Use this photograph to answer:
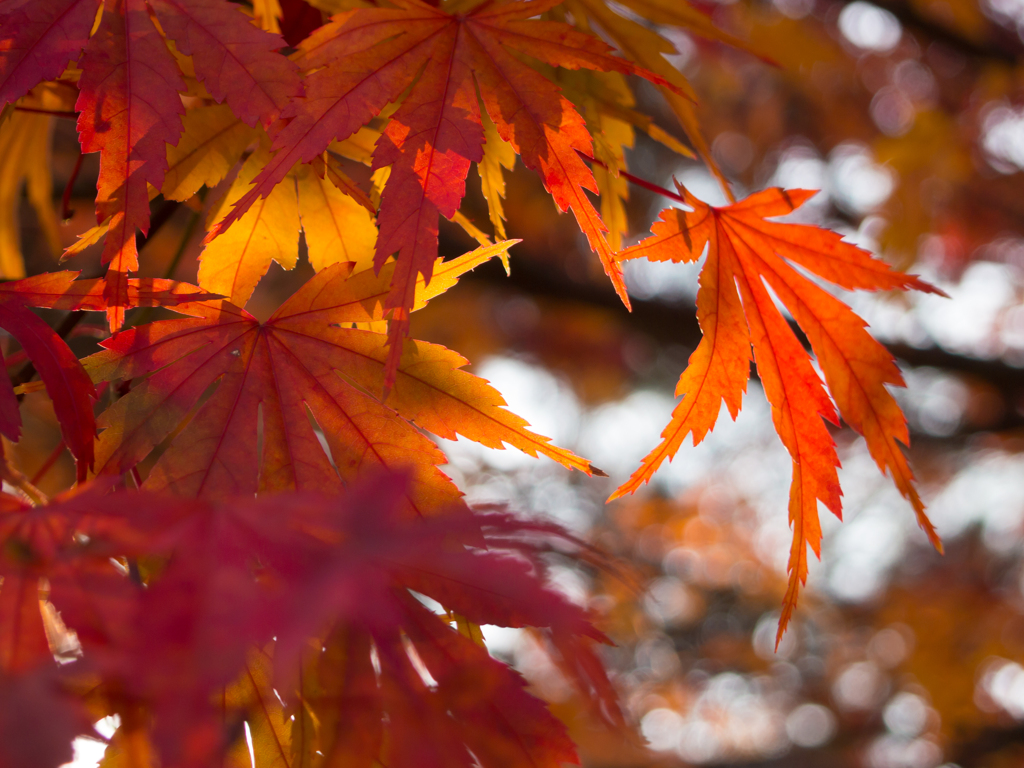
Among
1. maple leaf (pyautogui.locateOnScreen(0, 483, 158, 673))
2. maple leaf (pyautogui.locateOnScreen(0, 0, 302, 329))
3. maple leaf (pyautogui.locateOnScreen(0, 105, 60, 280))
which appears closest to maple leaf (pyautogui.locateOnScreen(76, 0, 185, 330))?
maple leaf (pyautogui.locateOnScreen(0, 0, 302, 329))

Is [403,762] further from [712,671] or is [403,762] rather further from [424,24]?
[712,671]

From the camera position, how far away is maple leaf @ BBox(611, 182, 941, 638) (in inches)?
24.7

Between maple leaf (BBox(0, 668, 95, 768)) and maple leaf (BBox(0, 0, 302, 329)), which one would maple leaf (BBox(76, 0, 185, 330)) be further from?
maple leaf (BBox(0, 668, 95, 768))

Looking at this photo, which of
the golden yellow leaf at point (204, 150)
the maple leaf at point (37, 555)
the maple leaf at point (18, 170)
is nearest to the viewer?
the maple leaf at point (37, 555)

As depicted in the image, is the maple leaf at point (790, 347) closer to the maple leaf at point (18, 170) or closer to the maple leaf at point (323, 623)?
the maple leaf at point (323, 623)

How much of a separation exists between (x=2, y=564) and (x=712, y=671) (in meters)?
6.67

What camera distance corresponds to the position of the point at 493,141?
0.69 metres

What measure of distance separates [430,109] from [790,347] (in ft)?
1.43

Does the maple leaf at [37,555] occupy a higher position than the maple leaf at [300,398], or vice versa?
the maple leaf at [300,398]

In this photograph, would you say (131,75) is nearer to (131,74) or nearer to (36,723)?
(131,74)

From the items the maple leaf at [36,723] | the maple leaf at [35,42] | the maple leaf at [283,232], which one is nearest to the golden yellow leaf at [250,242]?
the maple leaf at [283,232]

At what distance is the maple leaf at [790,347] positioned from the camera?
0.63 metres

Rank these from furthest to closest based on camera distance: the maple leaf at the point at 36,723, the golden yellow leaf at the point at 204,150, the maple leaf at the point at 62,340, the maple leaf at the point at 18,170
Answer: the maple leaf at the point at 18,170 → the golden yellow leaf at the point at 204,150 → the maple leaf at the point at 62,340 → the maple leaf at the point at 36,723

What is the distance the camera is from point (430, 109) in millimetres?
556
